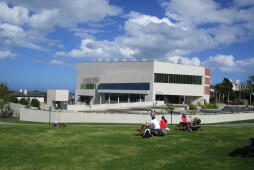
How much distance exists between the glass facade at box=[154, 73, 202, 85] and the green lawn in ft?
160

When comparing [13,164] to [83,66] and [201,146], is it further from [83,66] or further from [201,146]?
[83,66]

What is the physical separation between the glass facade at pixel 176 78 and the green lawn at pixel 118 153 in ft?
160

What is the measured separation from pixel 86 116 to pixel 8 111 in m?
25.3

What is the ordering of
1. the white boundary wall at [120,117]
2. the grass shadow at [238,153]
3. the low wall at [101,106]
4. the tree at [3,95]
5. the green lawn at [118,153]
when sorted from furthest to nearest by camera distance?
the low wall at [101,106]
the tree at [3,95]
the white boundary wall at [120,117]
the grass shadow at [238,153]
the green lawn at [118,153]

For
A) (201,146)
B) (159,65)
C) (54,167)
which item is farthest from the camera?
(159,65)

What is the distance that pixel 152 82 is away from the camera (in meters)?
60.7

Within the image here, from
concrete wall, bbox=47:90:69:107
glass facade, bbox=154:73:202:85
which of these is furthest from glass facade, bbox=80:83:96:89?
glass facade, bbox=154:73:202:85

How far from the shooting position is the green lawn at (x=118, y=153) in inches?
334

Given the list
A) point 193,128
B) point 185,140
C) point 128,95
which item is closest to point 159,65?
point 128,95

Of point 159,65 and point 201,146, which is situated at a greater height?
point 159,65

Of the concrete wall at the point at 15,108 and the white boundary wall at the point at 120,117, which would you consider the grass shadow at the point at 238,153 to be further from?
the concrete wall at the point at 15,108

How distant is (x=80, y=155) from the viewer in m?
9.90

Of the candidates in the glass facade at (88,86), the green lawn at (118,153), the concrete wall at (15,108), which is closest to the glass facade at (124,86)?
the glass facade at (88,86)

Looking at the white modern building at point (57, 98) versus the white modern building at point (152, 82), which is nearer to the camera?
the white modern building at point (57, 98)
